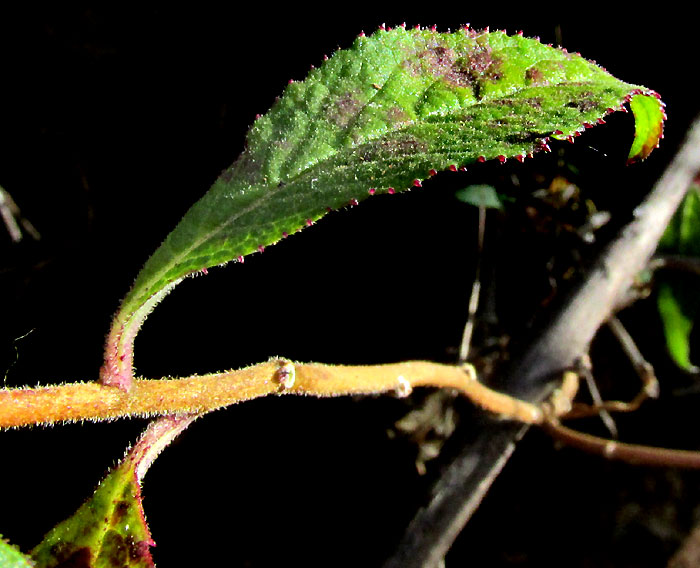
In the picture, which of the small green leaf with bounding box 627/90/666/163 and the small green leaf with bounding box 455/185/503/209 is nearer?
the small green leaf with bounding box 627/90/666/163

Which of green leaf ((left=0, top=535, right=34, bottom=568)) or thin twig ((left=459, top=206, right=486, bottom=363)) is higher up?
green leaf ((left=0, top=535, right=34, bottom=568))

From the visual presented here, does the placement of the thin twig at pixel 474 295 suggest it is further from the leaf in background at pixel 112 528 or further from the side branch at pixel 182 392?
the leaf in background at pixel 112 528

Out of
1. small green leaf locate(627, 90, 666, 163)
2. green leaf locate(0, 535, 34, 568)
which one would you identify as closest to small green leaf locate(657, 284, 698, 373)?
small green leaf locate(627, 90, 666, 163)

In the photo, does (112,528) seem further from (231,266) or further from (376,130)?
(231,266)

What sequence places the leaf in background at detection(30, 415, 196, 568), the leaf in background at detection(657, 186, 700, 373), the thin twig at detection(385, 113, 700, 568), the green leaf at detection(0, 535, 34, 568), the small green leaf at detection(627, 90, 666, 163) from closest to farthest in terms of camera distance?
1. the green leaf at detection(0, 535, 34, 568)
2. the leaf in background at detection(30, 415, 196, 568)
3. the small green leaf at detection(627, 90, 666, 163)
4. the thin twig at detection(385, 113, 700, 568)
5. the leaf in background at detection(657, 186, 700, 373)

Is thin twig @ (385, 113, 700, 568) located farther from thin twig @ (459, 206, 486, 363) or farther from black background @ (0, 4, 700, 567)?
thin twig @ (459, 206, 486, 363)

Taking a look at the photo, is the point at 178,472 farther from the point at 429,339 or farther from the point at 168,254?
the point at 168,254

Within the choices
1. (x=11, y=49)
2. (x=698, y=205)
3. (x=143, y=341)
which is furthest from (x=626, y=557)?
(x=11, y=49)
